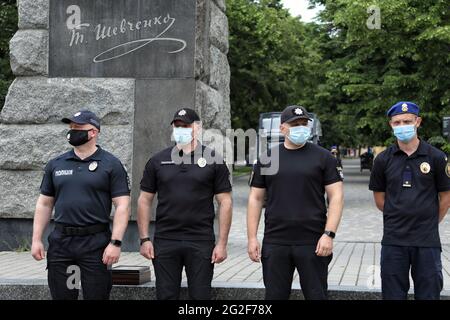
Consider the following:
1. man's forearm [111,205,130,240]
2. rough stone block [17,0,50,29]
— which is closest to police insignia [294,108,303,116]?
man's forearm [111,205,130,240]

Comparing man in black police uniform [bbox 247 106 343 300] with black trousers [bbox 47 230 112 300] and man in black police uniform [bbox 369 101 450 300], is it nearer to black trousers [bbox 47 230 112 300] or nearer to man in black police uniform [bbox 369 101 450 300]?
man in black police uniform [bbox 369 101 450 300]

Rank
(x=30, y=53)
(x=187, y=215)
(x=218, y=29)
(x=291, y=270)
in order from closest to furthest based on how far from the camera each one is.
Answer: (x=291, y=270) → (x=187, y=215) → (x=30, y=53) → (x=218, y=29)

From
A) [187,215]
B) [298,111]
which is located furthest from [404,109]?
[187,215]

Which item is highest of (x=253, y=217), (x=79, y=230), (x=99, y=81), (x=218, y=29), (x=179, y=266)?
(x=218, y=29)

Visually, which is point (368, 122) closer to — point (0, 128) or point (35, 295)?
point (0, 128)

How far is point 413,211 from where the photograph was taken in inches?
211

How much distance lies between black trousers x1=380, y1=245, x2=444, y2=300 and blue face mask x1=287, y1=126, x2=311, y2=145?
1.06m

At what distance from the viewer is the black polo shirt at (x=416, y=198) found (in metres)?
5.37

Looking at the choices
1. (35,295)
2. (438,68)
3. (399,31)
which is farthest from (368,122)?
(35,295)

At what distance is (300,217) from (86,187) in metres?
1.67

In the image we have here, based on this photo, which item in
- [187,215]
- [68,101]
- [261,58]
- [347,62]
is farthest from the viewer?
[261,58]

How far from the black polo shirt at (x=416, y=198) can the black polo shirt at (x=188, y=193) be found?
4.32 ft

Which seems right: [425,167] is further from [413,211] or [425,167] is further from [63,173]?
[63,173]

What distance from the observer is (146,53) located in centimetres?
945
